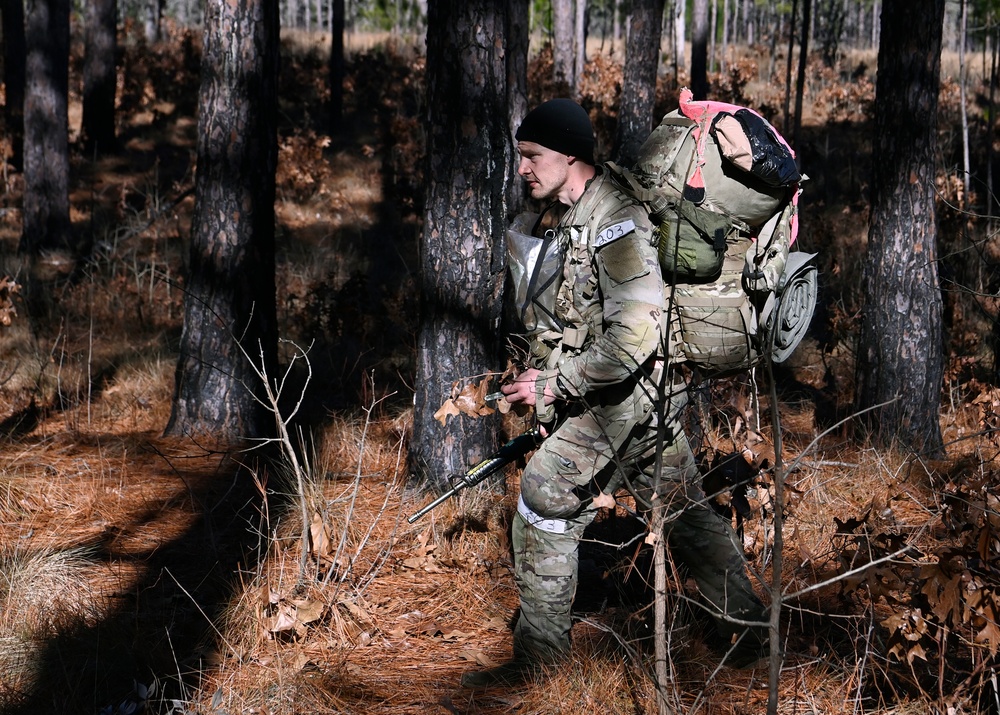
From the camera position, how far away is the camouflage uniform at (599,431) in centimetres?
283

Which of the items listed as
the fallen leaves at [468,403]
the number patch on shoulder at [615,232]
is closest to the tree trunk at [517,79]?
the fallen leaves at [468,403]

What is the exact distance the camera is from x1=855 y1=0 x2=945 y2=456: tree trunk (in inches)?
221

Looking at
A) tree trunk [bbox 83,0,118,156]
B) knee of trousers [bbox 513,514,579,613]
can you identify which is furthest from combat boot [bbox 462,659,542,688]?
tree trunk [bbox 83,0,118,156]

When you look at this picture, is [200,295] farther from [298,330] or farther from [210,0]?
[298,330]

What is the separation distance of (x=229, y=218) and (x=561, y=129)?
311 centimetres

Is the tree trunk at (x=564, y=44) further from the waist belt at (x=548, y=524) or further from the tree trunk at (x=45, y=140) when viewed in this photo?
the waist belt at (x=548, y=524)

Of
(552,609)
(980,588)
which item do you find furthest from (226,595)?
(980,588)

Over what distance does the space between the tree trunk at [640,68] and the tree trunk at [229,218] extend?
186 inches

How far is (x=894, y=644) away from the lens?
9.46 ft

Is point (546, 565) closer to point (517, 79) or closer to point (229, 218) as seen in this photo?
point (229, 218)

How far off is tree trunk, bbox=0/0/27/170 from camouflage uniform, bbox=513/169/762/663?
12.2 m

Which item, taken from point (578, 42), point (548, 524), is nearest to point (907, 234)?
point (548, 524)

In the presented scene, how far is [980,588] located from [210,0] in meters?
4.80

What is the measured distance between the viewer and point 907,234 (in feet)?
18.4
